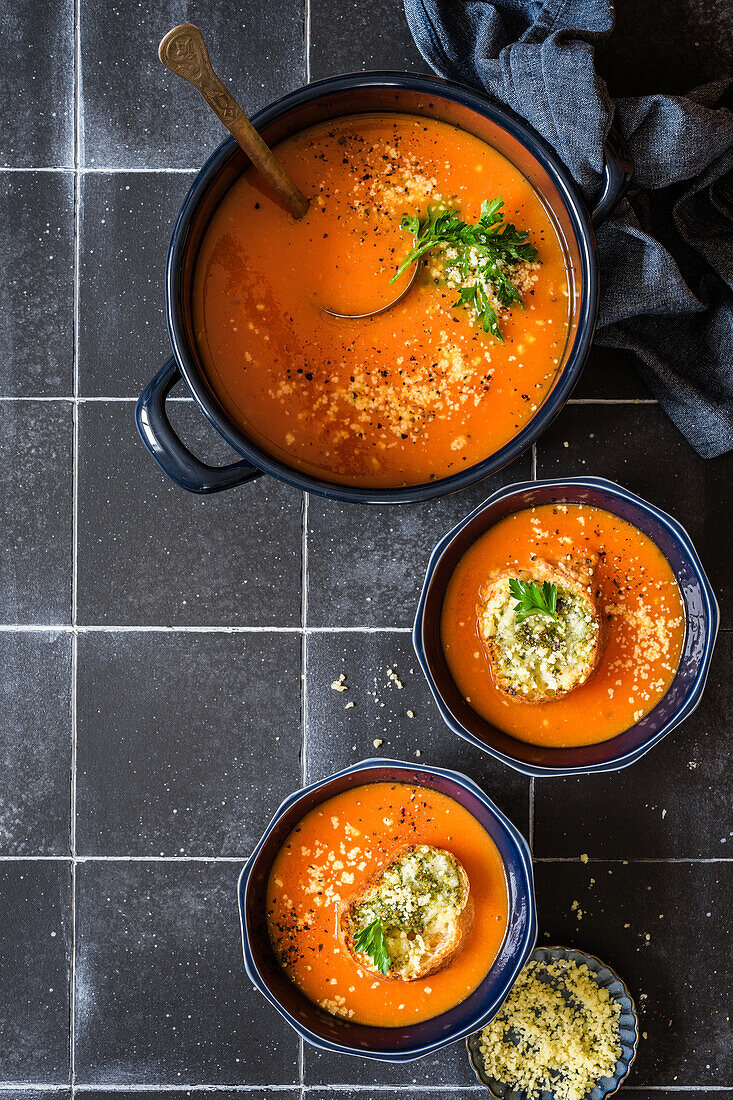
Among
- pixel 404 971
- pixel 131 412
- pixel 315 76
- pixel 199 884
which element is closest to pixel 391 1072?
pixel 404 971

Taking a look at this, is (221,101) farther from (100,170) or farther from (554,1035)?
(554,1035)

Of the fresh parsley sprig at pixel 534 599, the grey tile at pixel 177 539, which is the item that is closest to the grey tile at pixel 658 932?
the fresh parsley sprig at pixel 534 599

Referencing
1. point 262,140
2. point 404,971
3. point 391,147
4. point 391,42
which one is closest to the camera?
point 262,140

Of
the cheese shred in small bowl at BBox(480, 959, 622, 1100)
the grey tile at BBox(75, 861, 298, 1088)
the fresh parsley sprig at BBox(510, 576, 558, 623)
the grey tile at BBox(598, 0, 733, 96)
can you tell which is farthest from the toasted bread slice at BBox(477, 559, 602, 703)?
the grey tile at BBox(598, 0, 733, 96)

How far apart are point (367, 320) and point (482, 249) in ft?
0.57

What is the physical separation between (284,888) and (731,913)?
2.48 ft

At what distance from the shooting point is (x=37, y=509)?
1.43 meters

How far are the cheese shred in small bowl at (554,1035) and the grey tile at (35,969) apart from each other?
73 cm

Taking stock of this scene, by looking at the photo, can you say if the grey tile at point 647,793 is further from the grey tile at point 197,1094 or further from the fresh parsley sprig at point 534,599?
the grey tile at point 197,1094

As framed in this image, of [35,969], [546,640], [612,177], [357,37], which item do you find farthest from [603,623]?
[35,969]

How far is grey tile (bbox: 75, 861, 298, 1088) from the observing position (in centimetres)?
142

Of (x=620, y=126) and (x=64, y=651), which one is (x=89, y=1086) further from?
(x=620, y=126)

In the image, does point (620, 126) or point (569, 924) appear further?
point (569, 924)

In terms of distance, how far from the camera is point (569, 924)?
141 centimetres
